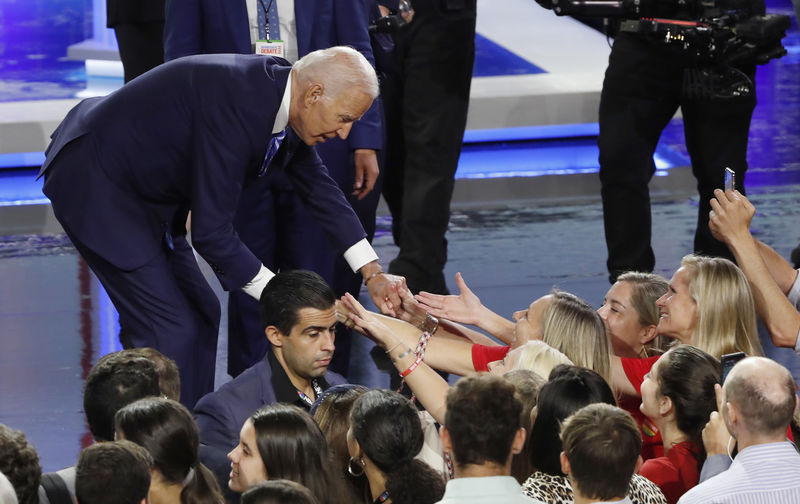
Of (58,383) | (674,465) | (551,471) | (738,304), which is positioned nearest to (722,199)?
(738,304)

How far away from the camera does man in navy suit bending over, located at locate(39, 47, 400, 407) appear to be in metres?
3.48

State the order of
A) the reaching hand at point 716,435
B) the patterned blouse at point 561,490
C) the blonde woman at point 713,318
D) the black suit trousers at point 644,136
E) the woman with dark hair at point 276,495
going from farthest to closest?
the black suit trousers at point 644,136
the blonde woman at point 713,318
the reaching hand at point 716,435
the patterned blouse at point 561,490
the woman with dark hair at point 276,495

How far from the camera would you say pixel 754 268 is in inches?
152

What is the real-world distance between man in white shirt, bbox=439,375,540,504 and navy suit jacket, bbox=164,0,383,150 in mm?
2138

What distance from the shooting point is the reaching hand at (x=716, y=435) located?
2914 mm

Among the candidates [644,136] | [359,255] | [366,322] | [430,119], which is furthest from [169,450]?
[644,136]

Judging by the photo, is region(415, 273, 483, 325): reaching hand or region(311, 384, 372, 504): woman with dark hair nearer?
region(311, 384, 372, 504): woman with dark hair

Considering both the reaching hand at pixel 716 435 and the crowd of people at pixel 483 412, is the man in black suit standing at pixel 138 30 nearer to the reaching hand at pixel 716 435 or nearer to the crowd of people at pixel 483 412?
the crowd of people at pixel 483 412

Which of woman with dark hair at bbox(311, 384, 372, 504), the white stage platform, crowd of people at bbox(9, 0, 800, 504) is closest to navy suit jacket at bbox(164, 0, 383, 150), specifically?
crowd of people at bbox(9, 0, 800, 504)

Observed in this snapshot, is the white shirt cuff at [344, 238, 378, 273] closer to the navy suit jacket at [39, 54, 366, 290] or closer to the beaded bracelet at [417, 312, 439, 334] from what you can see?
the beaded bracelet at [417, 312, 439, 334]

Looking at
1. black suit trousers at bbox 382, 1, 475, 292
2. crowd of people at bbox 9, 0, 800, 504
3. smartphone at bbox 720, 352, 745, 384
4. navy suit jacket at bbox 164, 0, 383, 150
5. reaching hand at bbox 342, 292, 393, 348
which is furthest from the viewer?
black suit trousers at bbox 382, 1, 475, 292

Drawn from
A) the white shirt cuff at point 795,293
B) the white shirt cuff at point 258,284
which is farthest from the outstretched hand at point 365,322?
the white shirt cuff at point 795,293

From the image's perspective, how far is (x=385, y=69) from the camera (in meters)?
5.28

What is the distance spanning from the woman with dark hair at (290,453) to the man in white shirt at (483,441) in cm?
35
